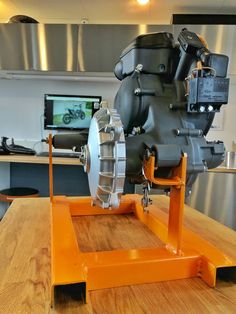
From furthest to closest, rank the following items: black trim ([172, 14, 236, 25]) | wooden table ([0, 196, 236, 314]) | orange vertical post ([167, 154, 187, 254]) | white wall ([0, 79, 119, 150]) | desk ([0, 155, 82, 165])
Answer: white wall ([0, 79, 119, 150]) → black trim ([172, 14, 236, 25]) → desk ([0, 155, 82, 165]) → orange vertical post ([167, 154, 187, 254]) → wooden table ([0, 196, 236, 314])

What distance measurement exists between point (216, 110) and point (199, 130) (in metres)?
0.08

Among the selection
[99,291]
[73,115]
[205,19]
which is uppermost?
[205,19]

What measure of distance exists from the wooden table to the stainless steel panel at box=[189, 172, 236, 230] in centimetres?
160

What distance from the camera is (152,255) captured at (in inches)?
24.8

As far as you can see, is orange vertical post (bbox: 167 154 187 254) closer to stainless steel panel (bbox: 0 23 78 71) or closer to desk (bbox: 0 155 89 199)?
stainless steel panel (bbox: 0 23 78 71)

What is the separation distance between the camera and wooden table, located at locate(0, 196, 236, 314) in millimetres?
506

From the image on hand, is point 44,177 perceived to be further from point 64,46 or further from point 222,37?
point 222,37

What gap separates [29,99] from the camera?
3051 millimetres

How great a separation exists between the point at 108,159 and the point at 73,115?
242cm

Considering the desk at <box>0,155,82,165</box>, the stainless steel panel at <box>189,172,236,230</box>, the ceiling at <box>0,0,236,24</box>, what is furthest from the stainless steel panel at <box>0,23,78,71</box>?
the stainless steel panel at <box>189,172,236,230</box>

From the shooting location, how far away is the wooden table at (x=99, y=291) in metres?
0.51

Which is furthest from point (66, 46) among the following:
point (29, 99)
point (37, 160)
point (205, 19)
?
point (205, 19)

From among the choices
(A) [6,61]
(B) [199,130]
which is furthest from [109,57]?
(B) [199,130]

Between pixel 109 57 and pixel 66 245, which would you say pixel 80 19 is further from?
pixel 66 245
